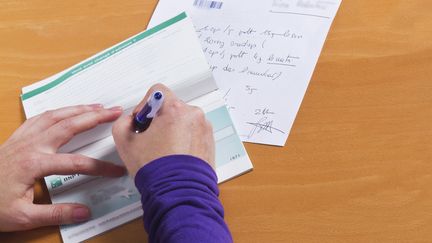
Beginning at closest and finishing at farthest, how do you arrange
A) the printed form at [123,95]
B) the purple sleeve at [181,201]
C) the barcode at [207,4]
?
1. the purple sleeve at [181,201]
2. the printed form at [123,95]
3. the barcode at [207,4]

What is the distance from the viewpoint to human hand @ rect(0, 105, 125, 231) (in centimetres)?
67

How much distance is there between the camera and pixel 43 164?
0.69m

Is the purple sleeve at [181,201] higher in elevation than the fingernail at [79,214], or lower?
higher

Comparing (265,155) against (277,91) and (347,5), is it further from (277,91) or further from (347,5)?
(347,5)

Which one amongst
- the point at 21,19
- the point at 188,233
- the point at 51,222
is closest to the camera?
the point at 188,233

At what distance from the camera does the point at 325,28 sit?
0.74 meters

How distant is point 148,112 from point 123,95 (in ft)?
0.34

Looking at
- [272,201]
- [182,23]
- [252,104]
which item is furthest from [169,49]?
[272,201]

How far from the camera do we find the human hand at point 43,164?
67 centimetres

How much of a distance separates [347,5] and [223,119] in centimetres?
27

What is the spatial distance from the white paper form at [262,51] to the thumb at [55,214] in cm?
25

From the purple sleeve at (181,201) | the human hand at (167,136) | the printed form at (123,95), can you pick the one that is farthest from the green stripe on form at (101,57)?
the purple sleeve at (181,201)

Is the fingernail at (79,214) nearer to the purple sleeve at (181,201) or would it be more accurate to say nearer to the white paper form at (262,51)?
the purple sleeve at (181,201)

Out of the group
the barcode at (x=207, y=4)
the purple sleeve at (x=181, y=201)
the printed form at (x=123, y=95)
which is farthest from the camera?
the barcode at (x=207, y=4)
